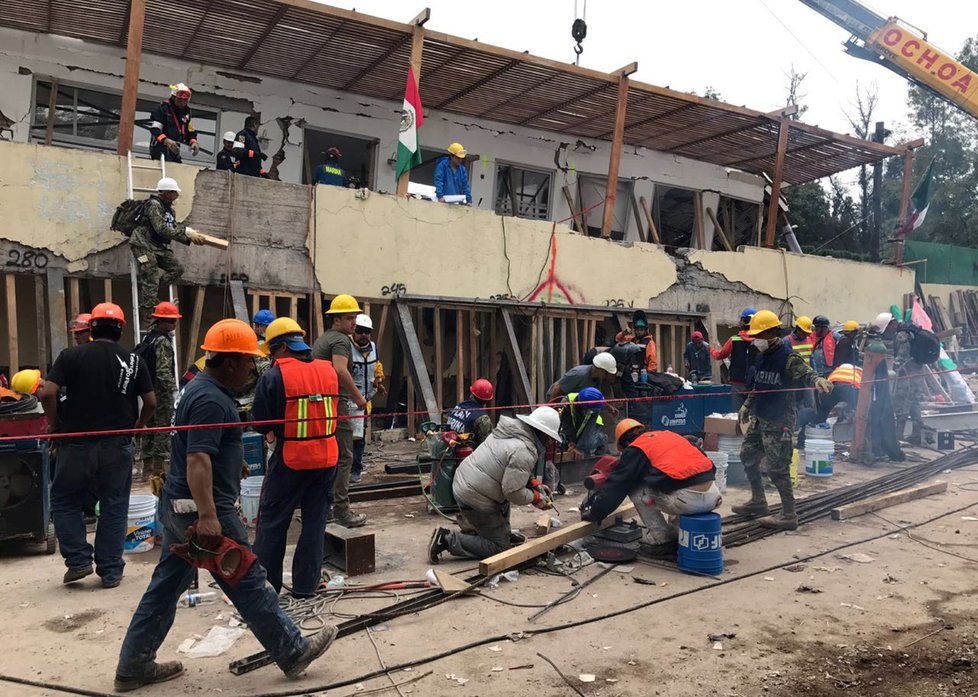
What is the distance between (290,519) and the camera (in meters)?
4.27

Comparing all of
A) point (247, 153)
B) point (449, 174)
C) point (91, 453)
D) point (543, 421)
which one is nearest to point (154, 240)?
point (247, 153)

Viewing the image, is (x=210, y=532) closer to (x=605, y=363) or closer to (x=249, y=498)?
(x=249, y=498)

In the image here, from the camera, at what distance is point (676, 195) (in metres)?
17.8

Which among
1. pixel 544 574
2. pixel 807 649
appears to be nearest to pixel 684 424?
pixel 544 574

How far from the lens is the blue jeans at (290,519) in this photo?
427 centimetres

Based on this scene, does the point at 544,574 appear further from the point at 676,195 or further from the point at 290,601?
the point at 676,195

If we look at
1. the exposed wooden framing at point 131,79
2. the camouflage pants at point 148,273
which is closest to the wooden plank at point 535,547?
the camouflage pants at point 148,273

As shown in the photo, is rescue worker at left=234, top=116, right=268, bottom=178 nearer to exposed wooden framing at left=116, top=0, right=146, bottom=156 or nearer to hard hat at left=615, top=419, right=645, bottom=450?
exposed wooden framing at left=116, top=0, right=146, bottom=156

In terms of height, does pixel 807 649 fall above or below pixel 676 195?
below

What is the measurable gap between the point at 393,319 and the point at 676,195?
34.6 feet

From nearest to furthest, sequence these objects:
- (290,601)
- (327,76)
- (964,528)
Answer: (290,601), (964,528), (327,76)

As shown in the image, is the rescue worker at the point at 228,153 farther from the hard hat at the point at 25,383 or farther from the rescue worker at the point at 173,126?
the hard hat at the point at 25,383

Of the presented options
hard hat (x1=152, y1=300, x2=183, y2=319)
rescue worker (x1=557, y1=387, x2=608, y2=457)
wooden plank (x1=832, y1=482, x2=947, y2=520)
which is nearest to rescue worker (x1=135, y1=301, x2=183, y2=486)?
hard hat (x1=152, y1=300, x2=183, y2=319)

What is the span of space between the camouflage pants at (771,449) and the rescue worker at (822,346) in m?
4.60
